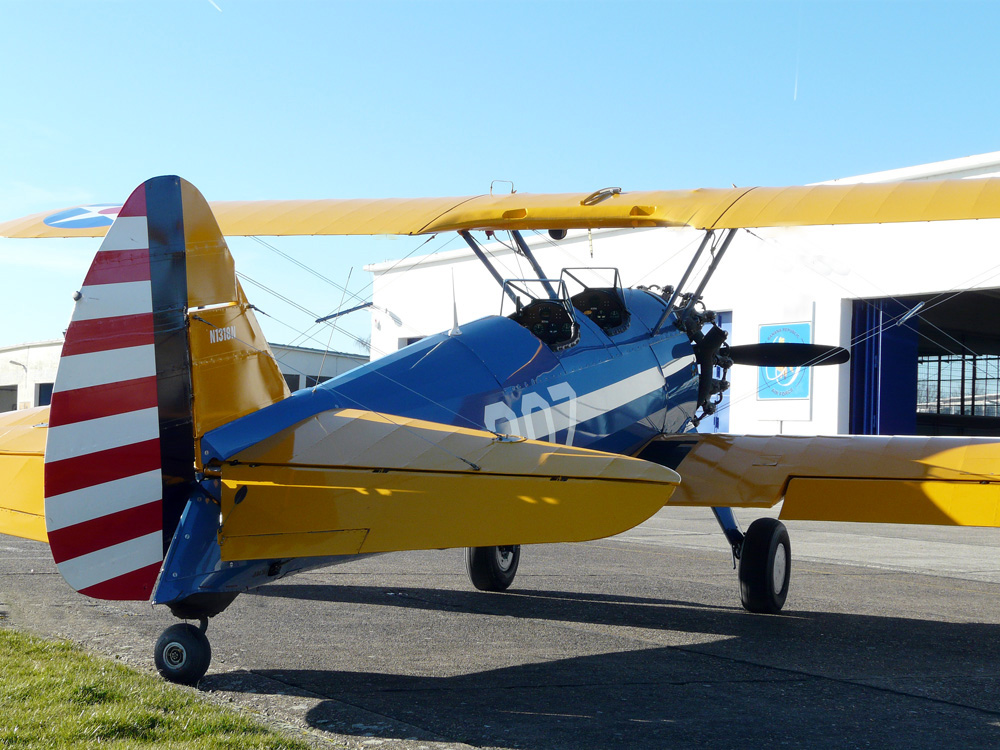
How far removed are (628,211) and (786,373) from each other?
14478 mm

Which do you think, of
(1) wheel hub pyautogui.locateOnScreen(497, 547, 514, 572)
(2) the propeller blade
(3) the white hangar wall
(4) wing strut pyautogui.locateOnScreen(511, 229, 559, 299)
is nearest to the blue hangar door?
(3) the white hangar wall

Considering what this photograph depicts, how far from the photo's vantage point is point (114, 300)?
3762mm

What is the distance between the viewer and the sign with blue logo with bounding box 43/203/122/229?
730 centimetres

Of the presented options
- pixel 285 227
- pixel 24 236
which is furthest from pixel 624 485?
pixel 24 236

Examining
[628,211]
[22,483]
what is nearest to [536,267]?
[628,211]

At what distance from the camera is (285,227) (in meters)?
7.18

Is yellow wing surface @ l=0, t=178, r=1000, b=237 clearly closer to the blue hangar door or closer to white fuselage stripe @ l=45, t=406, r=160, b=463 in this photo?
the blue hangar door

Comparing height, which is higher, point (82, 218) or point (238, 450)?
point (82, 218)

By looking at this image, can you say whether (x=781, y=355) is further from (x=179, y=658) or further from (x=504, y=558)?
(x=179, y=658)

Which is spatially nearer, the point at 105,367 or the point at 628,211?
the point at 105,367

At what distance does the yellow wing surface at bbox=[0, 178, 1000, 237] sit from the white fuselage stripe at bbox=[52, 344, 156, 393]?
9.21 ft

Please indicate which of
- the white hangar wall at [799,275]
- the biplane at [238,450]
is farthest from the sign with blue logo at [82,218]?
the white hangar wall at [799,275]

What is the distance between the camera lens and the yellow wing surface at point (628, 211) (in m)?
6.10

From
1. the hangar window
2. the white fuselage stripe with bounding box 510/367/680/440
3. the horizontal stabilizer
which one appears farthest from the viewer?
the hangar window
